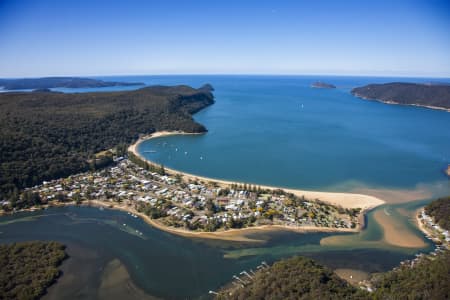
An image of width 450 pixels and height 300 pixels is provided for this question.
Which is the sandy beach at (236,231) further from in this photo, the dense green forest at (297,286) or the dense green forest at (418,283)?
the dense green forest at (418,283)

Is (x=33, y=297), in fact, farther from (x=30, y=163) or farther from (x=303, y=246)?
(x=30, y=163)

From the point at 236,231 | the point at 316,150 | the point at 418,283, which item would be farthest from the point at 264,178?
the point at 418,283

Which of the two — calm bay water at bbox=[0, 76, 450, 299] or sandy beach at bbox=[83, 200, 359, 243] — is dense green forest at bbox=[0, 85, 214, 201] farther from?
sandy beach at bbox=[83, 200, 359, 243]

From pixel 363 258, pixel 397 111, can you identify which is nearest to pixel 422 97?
pixel 397 111

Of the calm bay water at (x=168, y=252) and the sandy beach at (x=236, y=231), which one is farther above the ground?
the sandy beach at (x=236, y=231)

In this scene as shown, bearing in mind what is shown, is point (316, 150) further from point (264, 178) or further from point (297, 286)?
point (297, 286)

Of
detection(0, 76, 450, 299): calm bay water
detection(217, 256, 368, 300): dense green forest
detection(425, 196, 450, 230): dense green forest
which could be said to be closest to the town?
detection(0, 76, 450, 299): calm bay water

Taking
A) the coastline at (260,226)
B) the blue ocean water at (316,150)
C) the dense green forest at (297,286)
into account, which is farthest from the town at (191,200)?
the dense green forest at (297,286)
